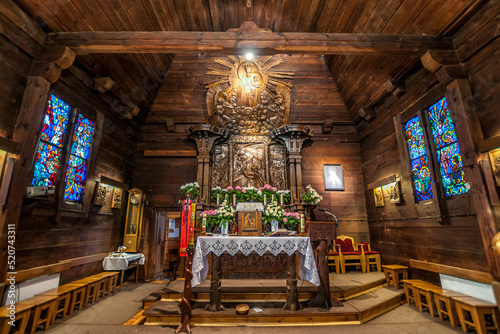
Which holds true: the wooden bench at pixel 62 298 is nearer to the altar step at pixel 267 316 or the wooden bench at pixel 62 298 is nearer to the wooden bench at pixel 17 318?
the wooden bench at pixel 17 318

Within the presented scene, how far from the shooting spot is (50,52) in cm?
400

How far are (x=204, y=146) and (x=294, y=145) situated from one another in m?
2.76

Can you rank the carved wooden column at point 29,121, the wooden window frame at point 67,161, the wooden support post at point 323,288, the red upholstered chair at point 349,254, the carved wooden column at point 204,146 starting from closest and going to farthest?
the carved wooden column at point 29,121, the wooden support post at point 323,288, the wooden window frame at point 67,161, the red upholstered chair at point 349,254, the carved wooden column at point 204,146

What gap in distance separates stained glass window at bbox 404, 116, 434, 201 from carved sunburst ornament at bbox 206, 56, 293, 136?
3.41 m

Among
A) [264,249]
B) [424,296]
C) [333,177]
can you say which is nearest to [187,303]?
[264,249]

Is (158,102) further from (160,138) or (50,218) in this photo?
(50,218)

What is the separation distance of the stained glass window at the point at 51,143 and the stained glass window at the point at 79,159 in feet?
0.95

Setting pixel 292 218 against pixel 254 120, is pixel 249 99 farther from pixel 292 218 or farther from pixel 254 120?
pixel 292 218

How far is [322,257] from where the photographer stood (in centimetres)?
396

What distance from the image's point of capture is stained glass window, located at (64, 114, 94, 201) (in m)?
4.89

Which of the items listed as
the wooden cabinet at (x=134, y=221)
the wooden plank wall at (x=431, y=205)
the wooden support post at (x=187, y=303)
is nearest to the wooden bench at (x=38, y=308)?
the wooden support post at (x=187, y=303)

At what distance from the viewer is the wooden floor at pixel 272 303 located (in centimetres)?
351

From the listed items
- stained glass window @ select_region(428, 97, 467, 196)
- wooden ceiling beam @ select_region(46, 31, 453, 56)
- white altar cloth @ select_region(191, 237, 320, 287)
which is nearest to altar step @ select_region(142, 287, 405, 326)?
white altar cloth @ select_region(191, 237, 320, 287)

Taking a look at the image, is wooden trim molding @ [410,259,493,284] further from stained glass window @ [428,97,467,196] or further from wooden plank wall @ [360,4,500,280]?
stained glass window @ [428,97,467,196]
